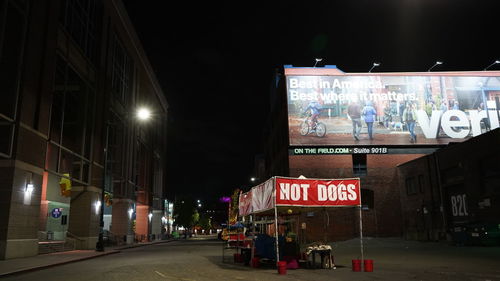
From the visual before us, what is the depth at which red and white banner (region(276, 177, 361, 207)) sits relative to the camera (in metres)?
14.1

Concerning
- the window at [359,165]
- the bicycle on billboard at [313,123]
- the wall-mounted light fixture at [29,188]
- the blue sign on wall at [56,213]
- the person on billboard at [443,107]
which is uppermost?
the person on billboard at [443,107]

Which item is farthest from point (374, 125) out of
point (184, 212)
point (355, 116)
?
point (184, 212)

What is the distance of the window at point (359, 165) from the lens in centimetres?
4225

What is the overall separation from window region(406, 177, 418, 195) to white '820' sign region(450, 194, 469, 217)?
499 cm

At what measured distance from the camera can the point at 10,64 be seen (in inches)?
798

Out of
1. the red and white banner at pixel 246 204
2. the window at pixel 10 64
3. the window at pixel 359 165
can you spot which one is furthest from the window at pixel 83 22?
the window at pixel 359 165

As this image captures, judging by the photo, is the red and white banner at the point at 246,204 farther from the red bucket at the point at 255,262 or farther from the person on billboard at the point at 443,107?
the person on billboard at the point at 443,107

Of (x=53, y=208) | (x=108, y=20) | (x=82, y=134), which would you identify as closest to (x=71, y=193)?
(x=82, y=134)

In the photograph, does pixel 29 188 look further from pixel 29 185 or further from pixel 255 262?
pixel 255 262

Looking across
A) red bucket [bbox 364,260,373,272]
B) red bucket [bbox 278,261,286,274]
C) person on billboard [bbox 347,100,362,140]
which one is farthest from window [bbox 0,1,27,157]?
person on billboard [bbox 347,100,362,140]

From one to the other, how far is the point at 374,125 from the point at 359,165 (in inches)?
180

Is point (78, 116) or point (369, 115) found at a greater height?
point (369, 115)

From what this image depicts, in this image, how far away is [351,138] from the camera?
1640 inches

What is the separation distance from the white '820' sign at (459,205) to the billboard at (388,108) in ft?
32.6
